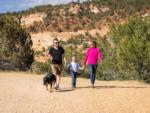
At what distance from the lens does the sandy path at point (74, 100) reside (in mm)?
15750

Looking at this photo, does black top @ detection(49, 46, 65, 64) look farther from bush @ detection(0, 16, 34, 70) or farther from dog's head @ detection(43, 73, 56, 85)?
bush @ detection(0, 16, 34, 70)

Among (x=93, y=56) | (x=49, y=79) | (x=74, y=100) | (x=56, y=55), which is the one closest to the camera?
(x=74, y=100)

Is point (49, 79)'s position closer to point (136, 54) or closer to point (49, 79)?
point (49, 79)

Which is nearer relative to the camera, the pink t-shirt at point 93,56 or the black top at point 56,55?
the black top at point 56,55

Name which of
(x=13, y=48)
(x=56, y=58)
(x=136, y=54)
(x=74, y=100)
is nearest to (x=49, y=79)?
(x=56, y=58)

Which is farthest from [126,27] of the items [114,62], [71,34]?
[71,34]

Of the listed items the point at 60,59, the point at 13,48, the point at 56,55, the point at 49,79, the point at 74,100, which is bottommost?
the point at 74,100

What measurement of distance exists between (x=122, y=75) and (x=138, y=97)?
37.5 feet

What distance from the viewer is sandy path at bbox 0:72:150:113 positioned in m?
15.8

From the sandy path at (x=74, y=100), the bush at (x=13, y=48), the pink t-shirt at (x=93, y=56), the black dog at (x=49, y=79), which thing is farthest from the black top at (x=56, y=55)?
the bush at (x=13, y=48)

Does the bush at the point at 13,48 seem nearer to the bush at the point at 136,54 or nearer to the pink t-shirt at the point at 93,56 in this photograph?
the bush at the point at 136,54

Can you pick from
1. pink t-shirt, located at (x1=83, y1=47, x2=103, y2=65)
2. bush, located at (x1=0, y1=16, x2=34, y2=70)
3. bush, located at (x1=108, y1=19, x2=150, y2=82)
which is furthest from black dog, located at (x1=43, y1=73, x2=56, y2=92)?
bush, located at (x1=0, y1=16, x2=34, y2=70)

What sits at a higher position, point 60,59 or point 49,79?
point 60,59

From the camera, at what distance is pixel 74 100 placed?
57.0 ft
